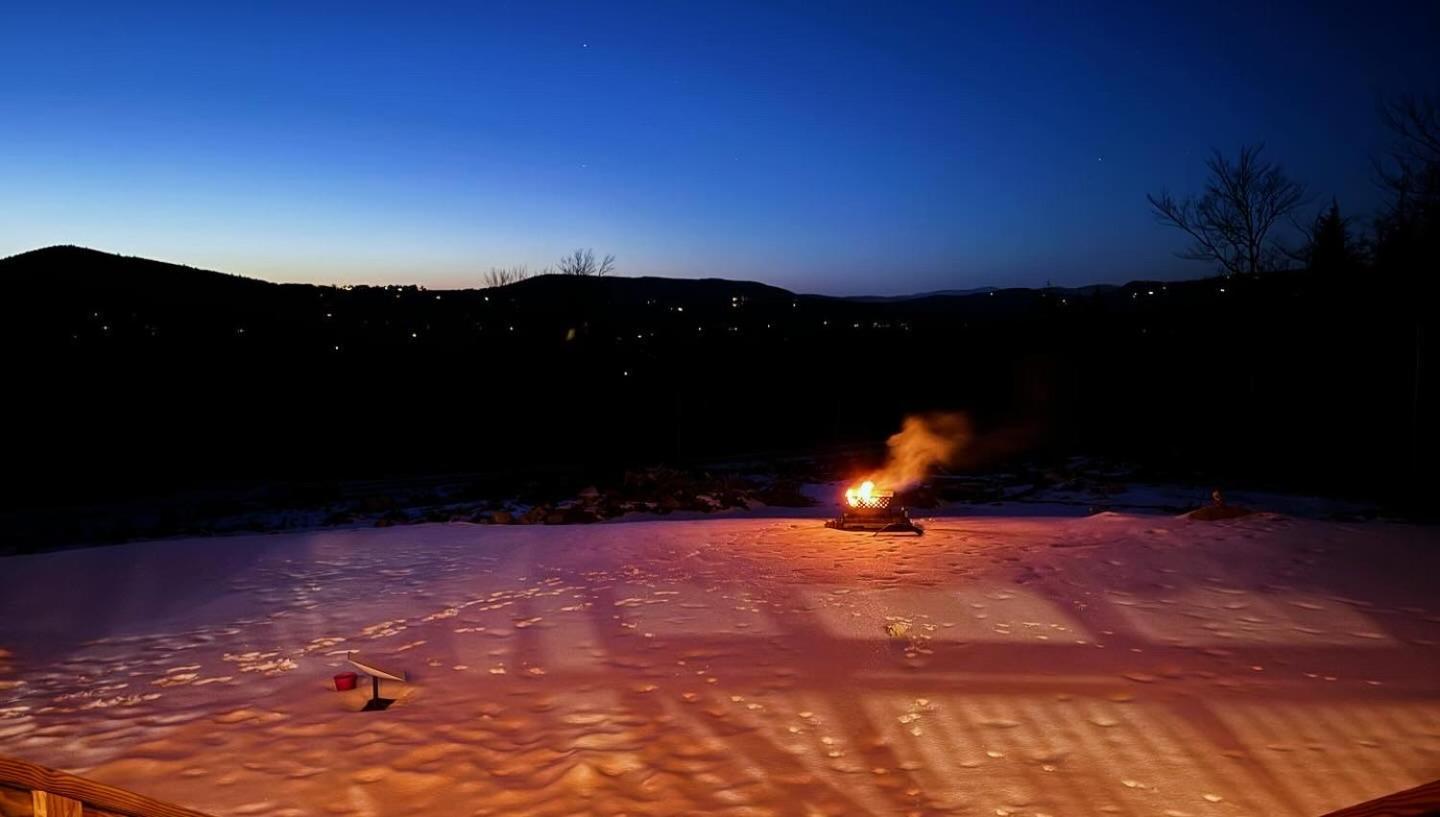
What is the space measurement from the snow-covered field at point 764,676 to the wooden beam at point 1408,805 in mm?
2101

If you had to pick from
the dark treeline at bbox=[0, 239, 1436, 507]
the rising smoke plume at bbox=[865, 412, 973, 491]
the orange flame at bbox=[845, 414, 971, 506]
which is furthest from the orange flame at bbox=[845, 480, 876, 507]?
the dark treeline at bbox=[0, 239, 1436, 507]

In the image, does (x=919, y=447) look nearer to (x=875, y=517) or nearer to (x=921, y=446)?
(x=921, y=446)

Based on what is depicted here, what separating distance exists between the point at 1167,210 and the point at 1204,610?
23.9 meters

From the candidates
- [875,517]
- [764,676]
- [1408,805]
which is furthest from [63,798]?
[875,517]

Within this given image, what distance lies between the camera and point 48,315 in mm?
30359

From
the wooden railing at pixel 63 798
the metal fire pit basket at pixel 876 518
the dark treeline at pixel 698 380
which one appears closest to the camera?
the wooden railing at pixel 63 798

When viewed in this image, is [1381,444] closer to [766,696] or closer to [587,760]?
[766,696]

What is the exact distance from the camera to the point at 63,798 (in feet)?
8.47

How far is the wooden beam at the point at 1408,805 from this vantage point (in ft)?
6.19

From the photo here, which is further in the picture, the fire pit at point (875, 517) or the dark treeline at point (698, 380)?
the dark treeline at point (698, 380)

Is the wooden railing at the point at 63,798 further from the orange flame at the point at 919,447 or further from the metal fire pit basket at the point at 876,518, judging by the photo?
the orange flame at the point at 919,447

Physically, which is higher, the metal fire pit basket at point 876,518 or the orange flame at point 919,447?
the metal fire pit basket at point 876,518

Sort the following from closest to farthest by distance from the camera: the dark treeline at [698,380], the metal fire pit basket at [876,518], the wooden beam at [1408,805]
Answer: the wooden beam at [1408,805] < the metal fire pit basket at [876,518] < the dark treeline at [698,380]

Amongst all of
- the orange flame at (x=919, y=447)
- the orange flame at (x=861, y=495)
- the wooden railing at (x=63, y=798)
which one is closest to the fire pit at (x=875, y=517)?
the orange flame at (x=861, y=495)
